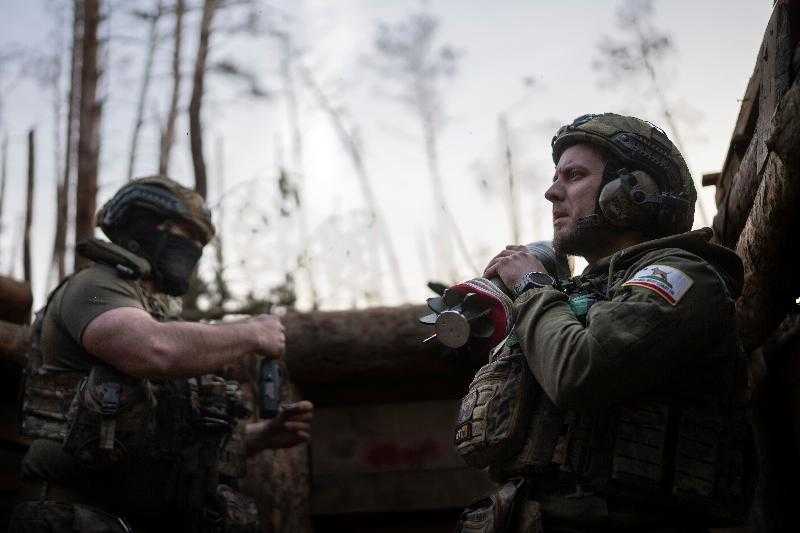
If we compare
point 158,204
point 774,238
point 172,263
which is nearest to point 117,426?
point 172,263

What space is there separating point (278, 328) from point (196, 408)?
51cm

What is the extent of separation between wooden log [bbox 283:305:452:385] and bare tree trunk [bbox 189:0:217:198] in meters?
4.39

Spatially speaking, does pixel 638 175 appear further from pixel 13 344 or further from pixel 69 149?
pixel 69 149

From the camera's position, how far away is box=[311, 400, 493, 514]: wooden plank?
5.82 meters

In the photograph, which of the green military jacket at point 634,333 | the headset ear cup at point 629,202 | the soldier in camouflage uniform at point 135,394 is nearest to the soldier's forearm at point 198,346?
the soldier in camouflage uniform at point 135,394

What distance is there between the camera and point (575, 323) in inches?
91.2

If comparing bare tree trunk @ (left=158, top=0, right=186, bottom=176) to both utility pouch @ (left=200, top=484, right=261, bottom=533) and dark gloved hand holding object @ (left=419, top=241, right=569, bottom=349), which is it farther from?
dark gloved hand holding object @ (left=419, top=241, right=569, bottom=349)

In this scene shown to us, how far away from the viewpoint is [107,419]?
3510mm

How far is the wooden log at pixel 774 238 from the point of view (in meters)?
2.49

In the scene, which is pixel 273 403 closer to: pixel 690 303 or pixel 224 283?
pixel 690 303

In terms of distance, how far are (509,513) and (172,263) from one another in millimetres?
2433

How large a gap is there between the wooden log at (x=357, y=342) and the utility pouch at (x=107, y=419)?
196 centimetres

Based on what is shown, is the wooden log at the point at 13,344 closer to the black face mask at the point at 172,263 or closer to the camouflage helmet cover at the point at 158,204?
the camouflage helmet cover at the point at 158,204

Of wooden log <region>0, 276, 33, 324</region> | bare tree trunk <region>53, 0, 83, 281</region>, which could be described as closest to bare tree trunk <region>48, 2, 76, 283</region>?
bare tree trunk <region>53, 0, 83, 281</region>
